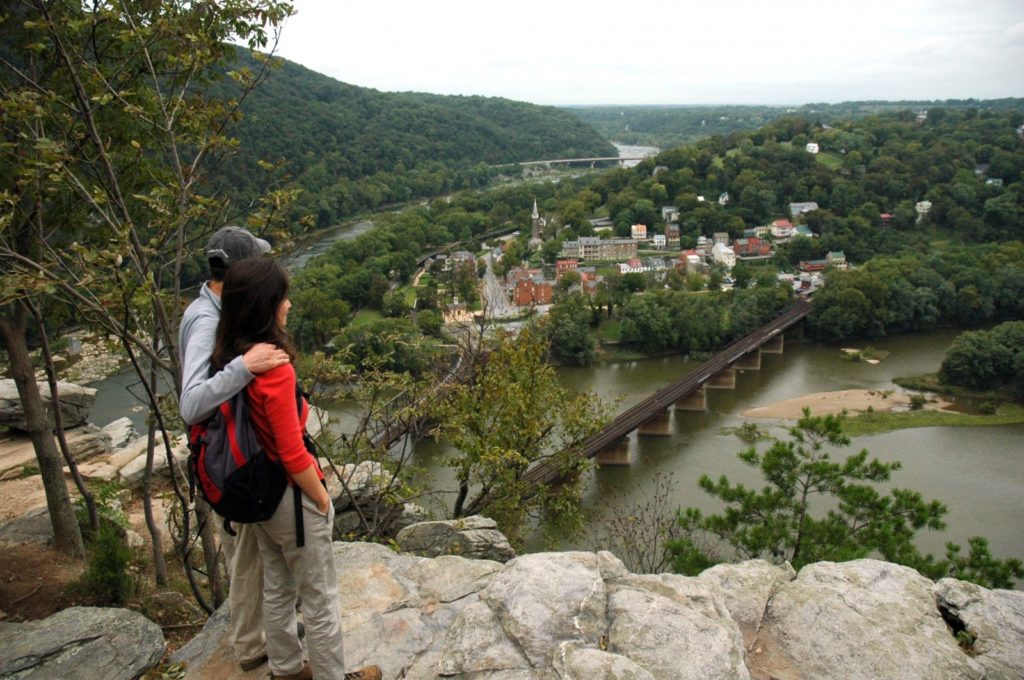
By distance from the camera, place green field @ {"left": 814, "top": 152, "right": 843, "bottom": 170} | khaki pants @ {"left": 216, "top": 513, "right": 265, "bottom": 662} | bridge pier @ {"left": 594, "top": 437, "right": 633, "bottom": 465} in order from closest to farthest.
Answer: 1. khaki pants @ {"left": 216, "top": 513, "right": 265, "bottom": 662}
2. bridge pier @ {"left": 594, "top": 437, "right": 633, "bottom": 465}
3. green field @ {"left": 814, "top": 152, "right": 843, "bottom": 170}

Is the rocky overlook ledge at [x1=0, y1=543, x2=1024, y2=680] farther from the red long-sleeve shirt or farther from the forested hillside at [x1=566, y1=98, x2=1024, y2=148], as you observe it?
the forested hillside at [x1=566, y1=98, x2=1024, y2=148]

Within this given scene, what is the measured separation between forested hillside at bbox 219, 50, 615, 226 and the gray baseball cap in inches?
1006

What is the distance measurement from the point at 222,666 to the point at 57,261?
1.79 meters

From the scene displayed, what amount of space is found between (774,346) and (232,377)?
28076 millimetres

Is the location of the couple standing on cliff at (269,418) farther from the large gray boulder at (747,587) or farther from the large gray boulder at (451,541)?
the large gray boulder at (451,541)

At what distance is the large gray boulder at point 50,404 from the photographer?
7821 mm

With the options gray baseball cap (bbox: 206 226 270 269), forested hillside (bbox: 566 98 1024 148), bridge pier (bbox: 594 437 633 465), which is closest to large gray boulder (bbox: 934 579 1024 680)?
gray baseball cap (bbox: 206 226 270 269)

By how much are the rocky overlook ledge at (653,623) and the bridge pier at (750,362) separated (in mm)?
22767

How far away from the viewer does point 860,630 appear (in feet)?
9.90

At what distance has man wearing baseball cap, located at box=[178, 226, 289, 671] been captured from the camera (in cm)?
200

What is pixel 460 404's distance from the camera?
7.10m

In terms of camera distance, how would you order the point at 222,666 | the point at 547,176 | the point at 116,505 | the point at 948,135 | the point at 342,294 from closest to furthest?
the point at 222,666, the point at 116,505, the point at 342,294, the point at 948,135, the point at 547,176

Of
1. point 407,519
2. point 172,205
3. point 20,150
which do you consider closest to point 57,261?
point 172,205

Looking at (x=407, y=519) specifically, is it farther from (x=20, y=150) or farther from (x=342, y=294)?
(x=342, y=294)
